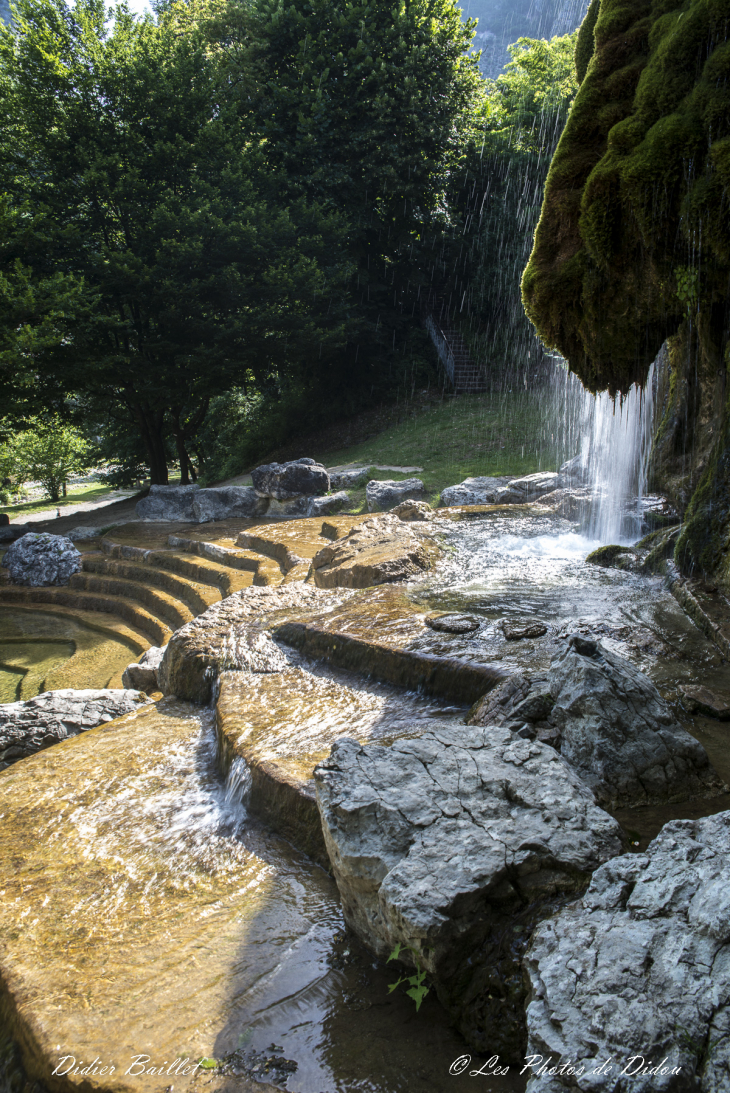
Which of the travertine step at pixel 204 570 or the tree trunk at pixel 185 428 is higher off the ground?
the tree trunk at pixel 185 428

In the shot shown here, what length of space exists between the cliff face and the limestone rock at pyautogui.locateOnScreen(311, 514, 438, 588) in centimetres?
248

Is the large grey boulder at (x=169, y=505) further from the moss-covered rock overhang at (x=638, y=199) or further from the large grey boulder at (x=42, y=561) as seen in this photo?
the moss-covered rock overhang at (x=638, y=199)


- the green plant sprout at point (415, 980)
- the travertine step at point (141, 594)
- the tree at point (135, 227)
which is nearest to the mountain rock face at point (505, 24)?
the tree at point (135, 227)

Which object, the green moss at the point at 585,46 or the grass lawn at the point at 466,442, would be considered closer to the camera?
the green moss at the point at 585,46

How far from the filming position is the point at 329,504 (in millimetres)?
13227

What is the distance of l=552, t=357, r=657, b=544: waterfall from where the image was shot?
8320 millimetres

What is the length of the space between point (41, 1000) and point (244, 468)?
21.1 metres

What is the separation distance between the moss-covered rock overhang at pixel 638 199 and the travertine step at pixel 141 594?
5.88 meters

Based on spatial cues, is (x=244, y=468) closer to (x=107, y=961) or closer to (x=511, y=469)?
(x=511, y=469)

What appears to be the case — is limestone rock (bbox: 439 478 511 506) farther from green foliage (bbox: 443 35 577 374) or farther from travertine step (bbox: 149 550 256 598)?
green foliage (bbox: 443 35 577 374)

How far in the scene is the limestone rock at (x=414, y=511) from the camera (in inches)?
402

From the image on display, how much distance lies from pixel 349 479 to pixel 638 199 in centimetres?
1023

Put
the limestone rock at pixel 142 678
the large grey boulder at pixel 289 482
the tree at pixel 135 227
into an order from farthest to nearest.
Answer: the tree at pixel 135 227
the large grey boulder at pixel 289 482
the limestone rock at pixel 142 678

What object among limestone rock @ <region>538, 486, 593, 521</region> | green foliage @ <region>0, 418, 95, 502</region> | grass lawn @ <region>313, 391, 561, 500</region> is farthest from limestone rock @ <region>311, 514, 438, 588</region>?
green foliage @ <region>0, 418, 95, 502</region>
